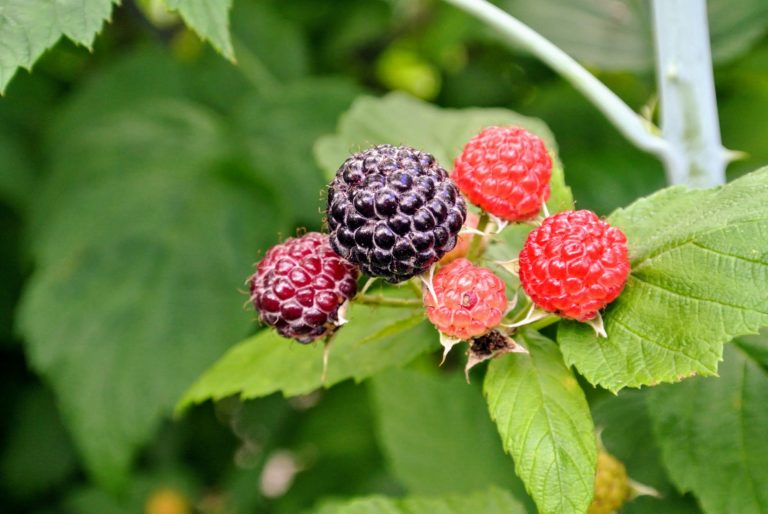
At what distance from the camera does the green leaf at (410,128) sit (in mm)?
1600

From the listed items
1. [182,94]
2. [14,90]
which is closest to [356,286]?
[182,94]

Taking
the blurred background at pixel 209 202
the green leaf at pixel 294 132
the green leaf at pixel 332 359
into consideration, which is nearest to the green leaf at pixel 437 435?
the blurred background at pixel 209 202

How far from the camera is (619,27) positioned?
209 centimetres

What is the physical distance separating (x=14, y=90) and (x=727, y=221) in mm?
2167

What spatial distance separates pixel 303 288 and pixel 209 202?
1073 millimetres

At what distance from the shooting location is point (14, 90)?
250 cm

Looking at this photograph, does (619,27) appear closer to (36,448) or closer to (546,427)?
(546,427)

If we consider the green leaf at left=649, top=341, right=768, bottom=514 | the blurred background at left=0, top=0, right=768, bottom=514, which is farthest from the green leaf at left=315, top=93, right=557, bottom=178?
the green leaf at left=649, top=341, right=768, bottom=514

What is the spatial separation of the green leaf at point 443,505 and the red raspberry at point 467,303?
434 millimetres

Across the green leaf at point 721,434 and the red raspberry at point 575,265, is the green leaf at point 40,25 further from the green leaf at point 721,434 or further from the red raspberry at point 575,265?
the green leaf at point 721,434

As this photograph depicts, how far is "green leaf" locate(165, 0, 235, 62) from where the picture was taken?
49.1 inches

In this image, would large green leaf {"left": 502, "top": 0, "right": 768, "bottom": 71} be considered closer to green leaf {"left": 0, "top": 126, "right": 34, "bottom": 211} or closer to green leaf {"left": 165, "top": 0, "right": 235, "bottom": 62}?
green leaf {"left": 165, "top": 0, "right": 235, "bottom": 62}

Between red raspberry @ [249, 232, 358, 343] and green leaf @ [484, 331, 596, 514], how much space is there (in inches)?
8.9

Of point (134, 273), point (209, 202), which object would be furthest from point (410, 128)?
point (134, 273)
